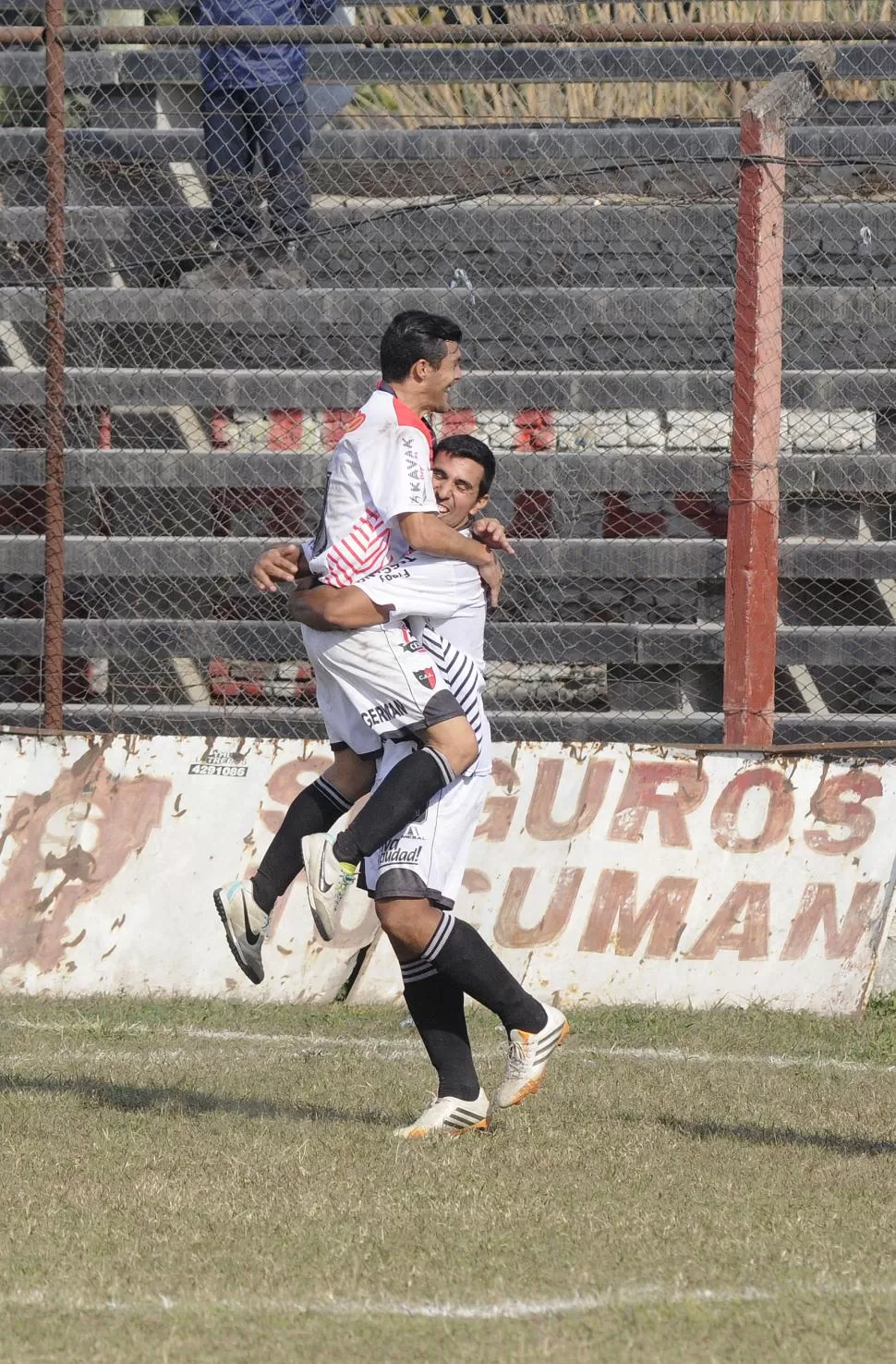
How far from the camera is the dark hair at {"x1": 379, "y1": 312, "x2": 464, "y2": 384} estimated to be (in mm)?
5324

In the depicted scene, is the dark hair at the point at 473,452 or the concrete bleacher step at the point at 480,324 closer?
A: the dark hair at the point at 473,452

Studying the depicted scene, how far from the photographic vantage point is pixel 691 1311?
347 cm

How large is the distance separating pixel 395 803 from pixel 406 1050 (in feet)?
6.47

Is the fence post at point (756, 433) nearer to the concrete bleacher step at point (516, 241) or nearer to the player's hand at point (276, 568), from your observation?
the concrete bleacher step at point (516, 241)

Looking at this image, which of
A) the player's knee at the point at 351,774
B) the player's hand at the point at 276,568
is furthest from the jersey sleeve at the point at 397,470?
the player's knee at the point at 351,774

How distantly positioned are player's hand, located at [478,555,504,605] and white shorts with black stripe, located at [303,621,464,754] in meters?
0.36

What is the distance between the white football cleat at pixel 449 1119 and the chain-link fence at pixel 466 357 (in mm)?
3782

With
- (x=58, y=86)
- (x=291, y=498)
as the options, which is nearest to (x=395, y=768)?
(x=291, y=498)

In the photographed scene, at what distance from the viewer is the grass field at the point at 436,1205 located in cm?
338

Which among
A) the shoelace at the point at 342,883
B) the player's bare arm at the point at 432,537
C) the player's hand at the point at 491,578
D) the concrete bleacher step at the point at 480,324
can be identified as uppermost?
the concrete bleacher step at the point at 480,324

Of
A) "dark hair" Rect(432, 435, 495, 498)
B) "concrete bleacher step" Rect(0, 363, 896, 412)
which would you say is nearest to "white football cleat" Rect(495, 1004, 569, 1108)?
"dark hair" Rect(432, 435, 495, 498)

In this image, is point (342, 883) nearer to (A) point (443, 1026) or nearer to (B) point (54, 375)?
(A) point (443, 1026)

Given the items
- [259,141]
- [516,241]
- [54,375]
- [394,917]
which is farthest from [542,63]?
[394,917]

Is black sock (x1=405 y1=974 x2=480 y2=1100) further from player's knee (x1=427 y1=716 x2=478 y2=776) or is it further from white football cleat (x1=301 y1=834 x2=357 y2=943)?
player's knee (x1=427 y1=716 x2=478 y2=776)
